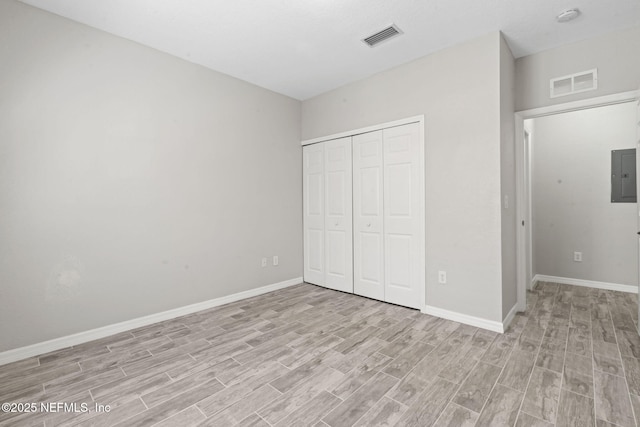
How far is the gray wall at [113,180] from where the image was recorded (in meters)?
2.30

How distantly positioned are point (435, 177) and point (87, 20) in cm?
354

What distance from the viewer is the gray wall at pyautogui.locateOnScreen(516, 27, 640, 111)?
262 cm

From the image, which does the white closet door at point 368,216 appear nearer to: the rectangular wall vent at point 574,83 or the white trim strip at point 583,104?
the white trim strip at point 583,104

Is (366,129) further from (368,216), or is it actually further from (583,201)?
(583,201)

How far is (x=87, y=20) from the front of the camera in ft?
8.27

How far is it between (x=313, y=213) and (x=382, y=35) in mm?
2446

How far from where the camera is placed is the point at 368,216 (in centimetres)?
372

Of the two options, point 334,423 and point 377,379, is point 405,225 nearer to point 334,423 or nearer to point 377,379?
point 377,379

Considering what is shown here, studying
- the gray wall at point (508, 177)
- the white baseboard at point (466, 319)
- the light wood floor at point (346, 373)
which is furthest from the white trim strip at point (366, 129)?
the light wood floor at point (346, 373)

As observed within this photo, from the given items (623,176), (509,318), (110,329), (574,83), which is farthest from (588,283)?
(110,329)

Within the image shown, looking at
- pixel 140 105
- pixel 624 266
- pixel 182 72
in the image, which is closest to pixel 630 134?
pixel 624 266

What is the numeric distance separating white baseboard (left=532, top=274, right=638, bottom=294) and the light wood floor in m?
0.98

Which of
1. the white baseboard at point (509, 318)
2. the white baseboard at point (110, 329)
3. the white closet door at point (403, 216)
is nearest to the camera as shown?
the white baseboard at point (110, 329)

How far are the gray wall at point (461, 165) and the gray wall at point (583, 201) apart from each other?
244cm
